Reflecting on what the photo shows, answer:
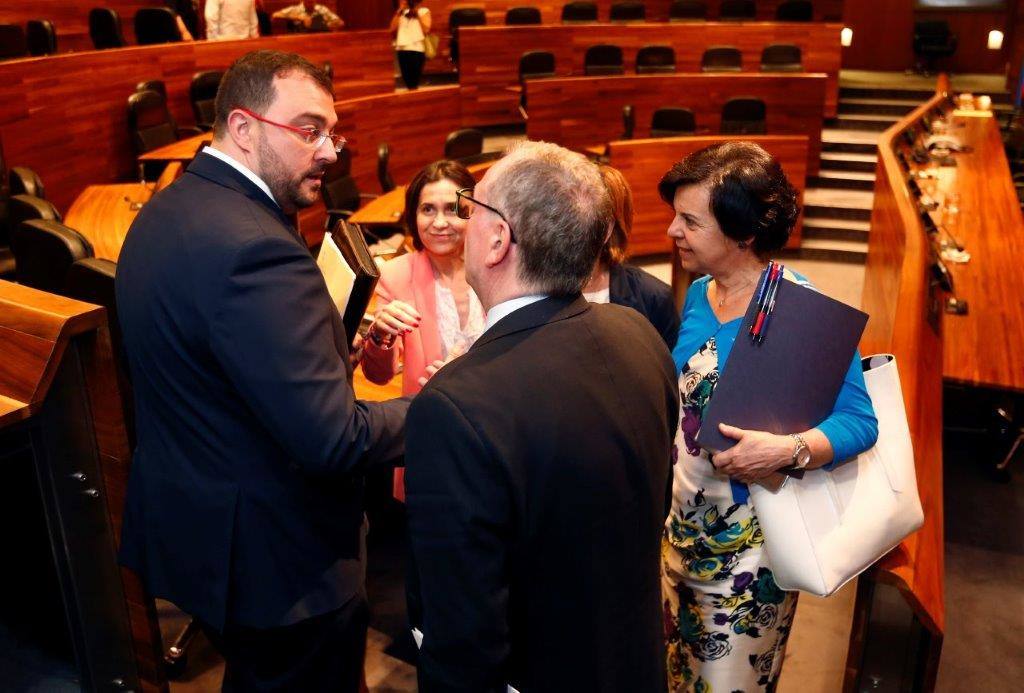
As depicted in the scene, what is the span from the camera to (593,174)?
48.9 inches

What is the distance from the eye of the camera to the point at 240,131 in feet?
5.23

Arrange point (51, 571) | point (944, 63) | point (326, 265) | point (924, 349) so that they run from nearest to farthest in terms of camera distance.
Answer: point (51, 571)
point (326, 265)
point (924, 349)
point (944, 63)

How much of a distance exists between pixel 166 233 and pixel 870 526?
1328mm

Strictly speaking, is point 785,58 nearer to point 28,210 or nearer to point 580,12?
point 580,12

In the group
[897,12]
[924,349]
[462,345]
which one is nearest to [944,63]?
[897,12]

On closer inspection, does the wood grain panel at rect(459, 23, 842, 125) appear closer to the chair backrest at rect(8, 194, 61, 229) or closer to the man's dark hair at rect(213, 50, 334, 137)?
the chair backrest at rect(8, 194, 61, 229)

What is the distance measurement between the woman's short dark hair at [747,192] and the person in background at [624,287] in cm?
47

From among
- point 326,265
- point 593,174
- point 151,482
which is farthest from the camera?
point 326,265

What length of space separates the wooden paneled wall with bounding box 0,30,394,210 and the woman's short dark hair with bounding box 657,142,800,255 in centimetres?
525

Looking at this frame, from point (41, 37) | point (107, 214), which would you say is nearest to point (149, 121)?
point (41, 37)

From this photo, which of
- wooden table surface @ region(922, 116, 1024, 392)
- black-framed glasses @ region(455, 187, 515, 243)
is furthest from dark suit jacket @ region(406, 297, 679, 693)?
wooden table surface @ region(922, 116, 1024, 392)

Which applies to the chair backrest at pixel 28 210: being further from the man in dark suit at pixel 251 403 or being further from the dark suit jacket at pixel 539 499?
the dark suit jacket at pixel 539 499

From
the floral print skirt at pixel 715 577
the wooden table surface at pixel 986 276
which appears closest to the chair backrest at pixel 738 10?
the wooden table surface at pixel 986 276

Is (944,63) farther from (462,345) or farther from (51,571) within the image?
(51,571)
